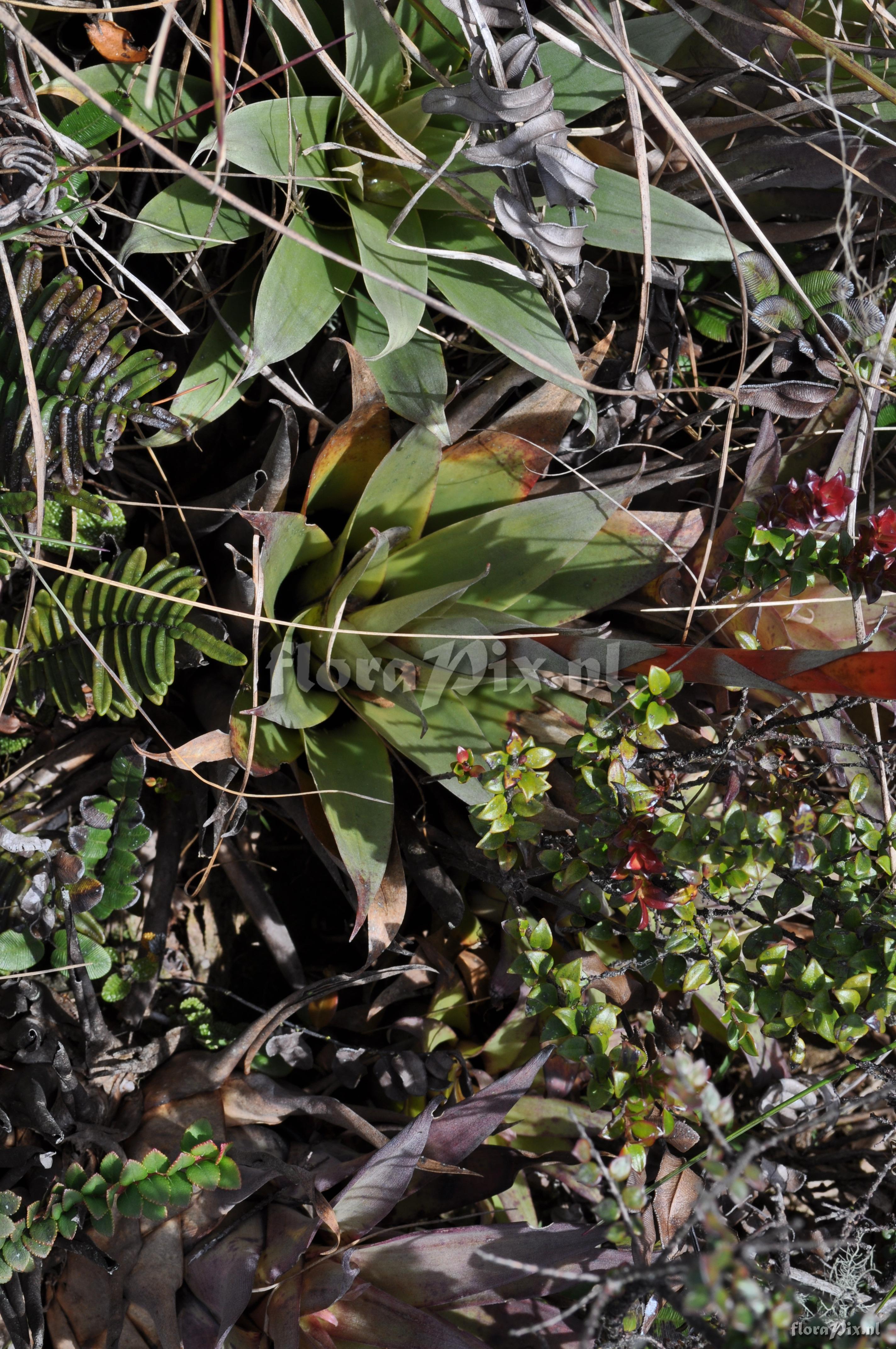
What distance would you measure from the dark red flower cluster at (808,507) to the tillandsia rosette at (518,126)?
1.25ft

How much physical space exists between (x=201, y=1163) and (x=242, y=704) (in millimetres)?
531

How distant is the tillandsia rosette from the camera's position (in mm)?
979

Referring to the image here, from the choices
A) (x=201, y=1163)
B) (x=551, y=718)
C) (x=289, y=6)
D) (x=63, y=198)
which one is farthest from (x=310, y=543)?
(x=201, y=1163)

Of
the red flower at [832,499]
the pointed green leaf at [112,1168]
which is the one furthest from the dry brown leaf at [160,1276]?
the red flower at [832,499]

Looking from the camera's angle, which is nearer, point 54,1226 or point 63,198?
point 54,1226

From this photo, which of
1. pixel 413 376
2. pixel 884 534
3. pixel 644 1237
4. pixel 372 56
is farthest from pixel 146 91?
pixel 644 1237

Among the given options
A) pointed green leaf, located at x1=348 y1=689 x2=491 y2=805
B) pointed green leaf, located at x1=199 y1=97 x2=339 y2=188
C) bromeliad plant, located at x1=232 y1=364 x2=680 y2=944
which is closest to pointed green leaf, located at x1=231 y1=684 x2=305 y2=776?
bromeliad plant, located at x1=232 y1=364 x2=680 y2=944

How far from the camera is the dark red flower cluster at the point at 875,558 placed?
3.26 feet

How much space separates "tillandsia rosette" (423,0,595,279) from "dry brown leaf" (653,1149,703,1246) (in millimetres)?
1213

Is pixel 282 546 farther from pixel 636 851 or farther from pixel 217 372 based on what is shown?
pixel 636 851

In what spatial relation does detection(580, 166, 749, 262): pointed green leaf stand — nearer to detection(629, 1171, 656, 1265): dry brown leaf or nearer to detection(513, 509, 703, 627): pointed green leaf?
detection(513, 509, 703, 627): pointed green leaf

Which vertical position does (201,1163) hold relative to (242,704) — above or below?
below

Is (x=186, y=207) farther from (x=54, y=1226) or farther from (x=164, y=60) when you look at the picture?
(x=54, y=1226)

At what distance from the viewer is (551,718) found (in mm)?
1264
